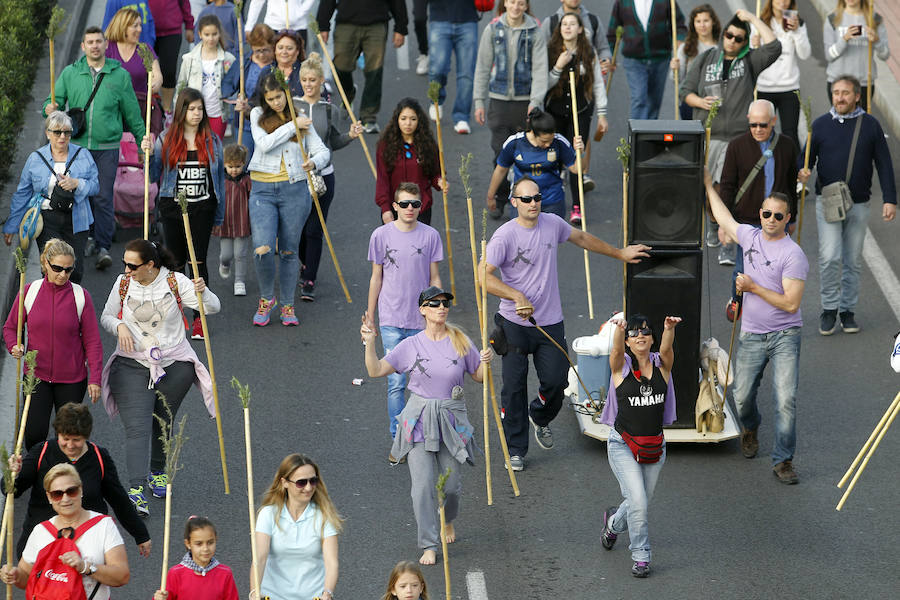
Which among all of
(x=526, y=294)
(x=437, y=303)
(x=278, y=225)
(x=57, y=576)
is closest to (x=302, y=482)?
(x=57, y=576)

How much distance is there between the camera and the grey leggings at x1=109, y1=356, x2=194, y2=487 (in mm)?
10078

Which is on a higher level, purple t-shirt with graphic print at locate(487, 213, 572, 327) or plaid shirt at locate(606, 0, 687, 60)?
plaid shirt at locate(606, 0, 687, 60)

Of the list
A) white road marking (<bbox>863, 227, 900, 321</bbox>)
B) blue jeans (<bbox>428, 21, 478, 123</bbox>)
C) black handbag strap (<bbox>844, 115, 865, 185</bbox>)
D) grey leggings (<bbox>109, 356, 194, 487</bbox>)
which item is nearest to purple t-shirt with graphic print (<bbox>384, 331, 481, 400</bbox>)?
grey leggings (<bbox>109, 356, 194, 487</bbox>)

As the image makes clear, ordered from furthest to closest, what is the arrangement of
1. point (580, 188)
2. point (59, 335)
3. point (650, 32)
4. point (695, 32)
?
point (650, 32) → point (695, 32) → point (580, 188) → point (59, 335)

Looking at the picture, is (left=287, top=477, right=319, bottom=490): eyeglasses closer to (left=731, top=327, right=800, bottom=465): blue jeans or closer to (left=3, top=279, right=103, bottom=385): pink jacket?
(left=3, top=279, right=103, bottom=385): pink jacket

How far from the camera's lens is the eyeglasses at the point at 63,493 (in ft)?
25.3

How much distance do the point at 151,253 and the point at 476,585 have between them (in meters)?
2.96

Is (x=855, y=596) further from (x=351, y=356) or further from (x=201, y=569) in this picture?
(x=351, y=356)

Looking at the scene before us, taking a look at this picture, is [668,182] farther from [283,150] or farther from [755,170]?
[283,150]

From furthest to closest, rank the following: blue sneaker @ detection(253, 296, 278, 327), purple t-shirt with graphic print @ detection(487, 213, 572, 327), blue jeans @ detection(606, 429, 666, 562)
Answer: blue sneaker @ detection(253, 296, 278, 327)
purple t-shirt with graphic print @ detection(487, 213, 572, 327)
blue jeans @ detection(606, 429, 666, 562)

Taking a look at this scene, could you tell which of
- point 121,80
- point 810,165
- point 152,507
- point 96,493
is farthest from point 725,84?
point 96,493

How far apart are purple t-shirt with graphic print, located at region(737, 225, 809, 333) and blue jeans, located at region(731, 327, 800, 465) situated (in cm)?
7

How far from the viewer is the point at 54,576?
7703mm

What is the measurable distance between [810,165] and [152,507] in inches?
235
